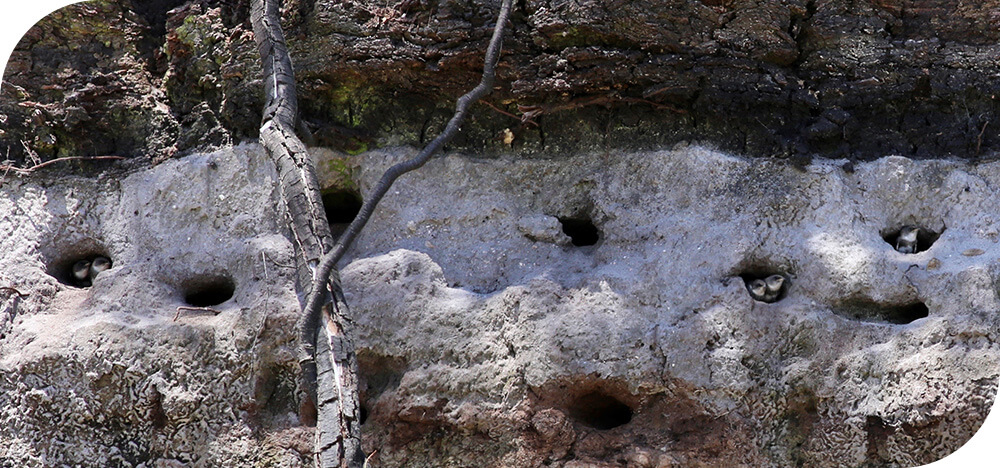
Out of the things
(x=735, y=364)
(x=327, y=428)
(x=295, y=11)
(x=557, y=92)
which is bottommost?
(x=735, y=364)

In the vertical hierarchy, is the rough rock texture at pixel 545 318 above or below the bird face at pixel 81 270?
below

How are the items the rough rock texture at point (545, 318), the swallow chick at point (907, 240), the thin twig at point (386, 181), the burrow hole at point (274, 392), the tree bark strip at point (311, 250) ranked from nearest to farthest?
the tree bark strip at point (311, 250) < the thin twig at point (386, 181) < the rough rock texture at point (545, 318) < the burrow hole at point (274, 392) < the swallow chick at point (907, 240)

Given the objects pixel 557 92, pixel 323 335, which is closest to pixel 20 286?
pixel 323 335

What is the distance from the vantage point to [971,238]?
16.0 feet

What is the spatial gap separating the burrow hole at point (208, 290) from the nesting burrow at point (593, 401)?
167cm

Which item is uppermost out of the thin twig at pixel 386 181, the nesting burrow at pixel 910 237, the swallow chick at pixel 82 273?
the thin twig at pixel 386 181

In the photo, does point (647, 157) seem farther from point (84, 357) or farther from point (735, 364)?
point (84, 357)

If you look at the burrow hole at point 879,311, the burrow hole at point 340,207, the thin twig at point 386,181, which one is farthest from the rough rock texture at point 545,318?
the thin twig at point 386,181

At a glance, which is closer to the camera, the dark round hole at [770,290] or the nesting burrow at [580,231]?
the dark round hole at [770,290]

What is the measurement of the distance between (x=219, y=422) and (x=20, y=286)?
1319 mm

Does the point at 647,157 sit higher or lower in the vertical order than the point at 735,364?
higher

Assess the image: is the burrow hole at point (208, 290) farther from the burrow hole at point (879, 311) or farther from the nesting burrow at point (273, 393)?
the burrow hole at point (879, 311)

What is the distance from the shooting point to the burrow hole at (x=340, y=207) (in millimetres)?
5531

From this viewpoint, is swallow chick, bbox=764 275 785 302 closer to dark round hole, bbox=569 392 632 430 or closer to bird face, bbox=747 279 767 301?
bird face, bbox=747 279 767 301
